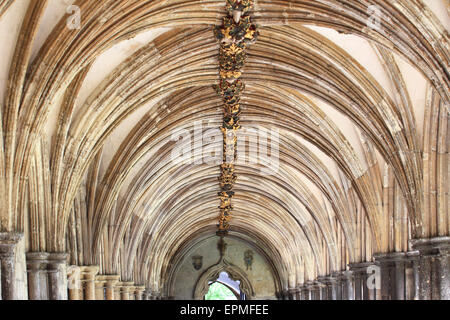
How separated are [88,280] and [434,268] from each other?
329 inches

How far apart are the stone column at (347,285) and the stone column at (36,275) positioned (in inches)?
472

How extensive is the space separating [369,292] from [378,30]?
9494mm

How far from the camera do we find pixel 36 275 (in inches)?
506

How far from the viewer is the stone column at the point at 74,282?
16.3 meters

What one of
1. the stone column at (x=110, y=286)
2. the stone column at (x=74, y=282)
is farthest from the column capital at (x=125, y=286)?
the stone column at (x=74, y=282)

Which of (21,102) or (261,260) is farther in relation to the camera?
(261,260)

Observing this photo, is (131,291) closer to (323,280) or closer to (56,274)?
(323,280)

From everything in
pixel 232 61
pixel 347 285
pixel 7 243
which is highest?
pixel 232 61

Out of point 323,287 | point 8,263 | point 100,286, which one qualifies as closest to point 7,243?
point 8,263

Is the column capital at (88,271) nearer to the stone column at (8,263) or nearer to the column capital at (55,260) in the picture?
the column capital at (55,260)

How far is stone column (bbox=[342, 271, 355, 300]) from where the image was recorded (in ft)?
74.5

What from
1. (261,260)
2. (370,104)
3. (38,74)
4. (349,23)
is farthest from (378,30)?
(261,260)

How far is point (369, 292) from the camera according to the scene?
1923 cm

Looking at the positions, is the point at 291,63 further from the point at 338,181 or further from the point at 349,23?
the point at 338,181
